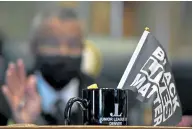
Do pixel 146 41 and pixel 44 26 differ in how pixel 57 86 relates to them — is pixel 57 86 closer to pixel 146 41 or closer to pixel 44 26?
pixel 44 26

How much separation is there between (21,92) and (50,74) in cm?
8

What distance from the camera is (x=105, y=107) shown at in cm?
55

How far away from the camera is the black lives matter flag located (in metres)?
0.62

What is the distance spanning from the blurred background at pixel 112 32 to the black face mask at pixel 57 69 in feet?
0.08

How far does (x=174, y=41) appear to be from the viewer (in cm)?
103

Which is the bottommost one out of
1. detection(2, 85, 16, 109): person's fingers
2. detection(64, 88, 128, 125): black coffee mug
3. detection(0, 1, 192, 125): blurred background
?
detection(2, 85, 16, 109): person's fingers

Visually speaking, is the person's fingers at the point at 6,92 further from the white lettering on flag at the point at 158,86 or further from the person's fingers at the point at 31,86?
the white lettering on flag at the point at 158,86

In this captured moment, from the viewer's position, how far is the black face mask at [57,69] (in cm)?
101

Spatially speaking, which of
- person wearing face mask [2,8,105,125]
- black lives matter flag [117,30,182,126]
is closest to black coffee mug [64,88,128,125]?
black lives matter flag [117,30,182,126]

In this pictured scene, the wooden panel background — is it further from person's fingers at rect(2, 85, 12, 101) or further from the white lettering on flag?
the white lettering on flag

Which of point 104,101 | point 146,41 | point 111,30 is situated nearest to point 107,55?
point 111,30

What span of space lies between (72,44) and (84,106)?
480 mm

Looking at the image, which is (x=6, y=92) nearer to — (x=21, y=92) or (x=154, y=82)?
(x=21, y=92)

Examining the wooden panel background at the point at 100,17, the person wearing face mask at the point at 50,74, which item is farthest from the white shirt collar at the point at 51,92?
the wooden panel background at the point at 100,17
